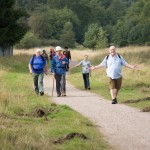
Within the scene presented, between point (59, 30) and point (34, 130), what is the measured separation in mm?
115128

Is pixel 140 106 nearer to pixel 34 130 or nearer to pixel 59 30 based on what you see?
pixel 34 130

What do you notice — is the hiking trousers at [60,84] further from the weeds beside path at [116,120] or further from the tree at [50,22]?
the tree at [50,22]

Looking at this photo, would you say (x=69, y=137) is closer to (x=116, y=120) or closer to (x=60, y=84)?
(x=116, y=120)

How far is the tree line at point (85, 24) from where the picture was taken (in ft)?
300

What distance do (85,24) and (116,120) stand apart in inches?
5372

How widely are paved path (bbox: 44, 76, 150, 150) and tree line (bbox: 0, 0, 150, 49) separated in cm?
4432

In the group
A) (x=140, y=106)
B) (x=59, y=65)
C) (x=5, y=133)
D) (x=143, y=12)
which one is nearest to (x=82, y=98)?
(x=59, y=65)

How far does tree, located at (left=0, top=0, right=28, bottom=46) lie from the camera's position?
4312 cm

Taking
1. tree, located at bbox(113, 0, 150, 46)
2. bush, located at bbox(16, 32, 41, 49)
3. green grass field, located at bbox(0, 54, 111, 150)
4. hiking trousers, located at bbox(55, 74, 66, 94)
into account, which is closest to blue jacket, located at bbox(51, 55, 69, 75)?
hiking trousers, located at bbox(55, 74, 66, 94)

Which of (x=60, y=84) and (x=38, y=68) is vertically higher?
(x=38, y=68)

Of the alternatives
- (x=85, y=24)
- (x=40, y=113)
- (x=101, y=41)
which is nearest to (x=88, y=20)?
(x=85, y=24)

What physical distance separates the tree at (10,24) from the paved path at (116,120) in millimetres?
24570

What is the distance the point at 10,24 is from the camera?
43.6 metres

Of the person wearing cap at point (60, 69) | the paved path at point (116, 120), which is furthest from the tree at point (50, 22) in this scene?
the paved path at point (116, 120)
